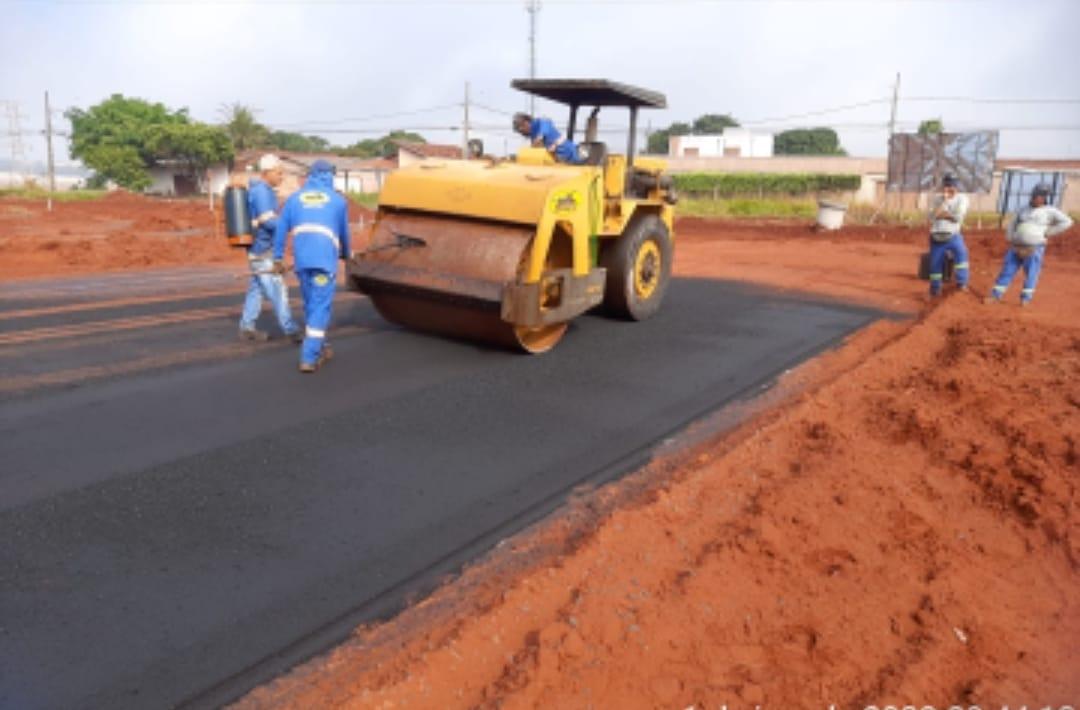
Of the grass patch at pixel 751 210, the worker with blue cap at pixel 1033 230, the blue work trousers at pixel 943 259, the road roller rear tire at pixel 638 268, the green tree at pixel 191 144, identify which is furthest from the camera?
the green tree at pixel 191 144

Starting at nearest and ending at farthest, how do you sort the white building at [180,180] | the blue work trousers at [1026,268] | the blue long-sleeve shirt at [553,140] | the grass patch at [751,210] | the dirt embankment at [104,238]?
1. the blue long-sleeve shirt at [553,140]
2. the blue work trousers at [1026,268]
3. the dirt embankment at [104,238]
4. the grass patch at [751,210]
5. the white building at [180,180]

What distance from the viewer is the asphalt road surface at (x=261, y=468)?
9.09ft

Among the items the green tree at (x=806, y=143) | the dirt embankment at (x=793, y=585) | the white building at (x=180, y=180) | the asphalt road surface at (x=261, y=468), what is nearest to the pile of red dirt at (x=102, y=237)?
the asphalt road surface at (x=261, y=468)

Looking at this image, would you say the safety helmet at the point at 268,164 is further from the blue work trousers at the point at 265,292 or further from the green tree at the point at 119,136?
the green tree at the point at 119,136

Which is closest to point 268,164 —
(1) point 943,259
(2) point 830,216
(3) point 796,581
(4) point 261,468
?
(4) point 261,468

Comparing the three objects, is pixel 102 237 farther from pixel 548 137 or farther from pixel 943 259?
pixel 943 259

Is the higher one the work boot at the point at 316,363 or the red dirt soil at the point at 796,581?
the work boot at the point at 316,363

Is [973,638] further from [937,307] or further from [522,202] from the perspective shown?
[937,307]

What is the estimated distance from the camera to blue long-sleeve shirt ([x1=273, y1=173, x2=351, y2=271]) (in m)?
5.84

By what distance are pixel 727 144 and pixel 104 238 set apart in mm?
56416

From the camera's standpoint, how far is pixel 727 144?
66.0m

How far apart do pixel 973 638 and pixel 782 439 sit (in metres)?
1.94

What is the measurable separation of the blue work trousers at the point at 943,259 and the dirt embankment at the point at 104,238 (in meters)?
8.08

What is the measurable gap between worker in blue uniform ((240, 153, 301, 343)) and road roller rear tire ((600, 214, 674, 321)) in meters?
2.86
